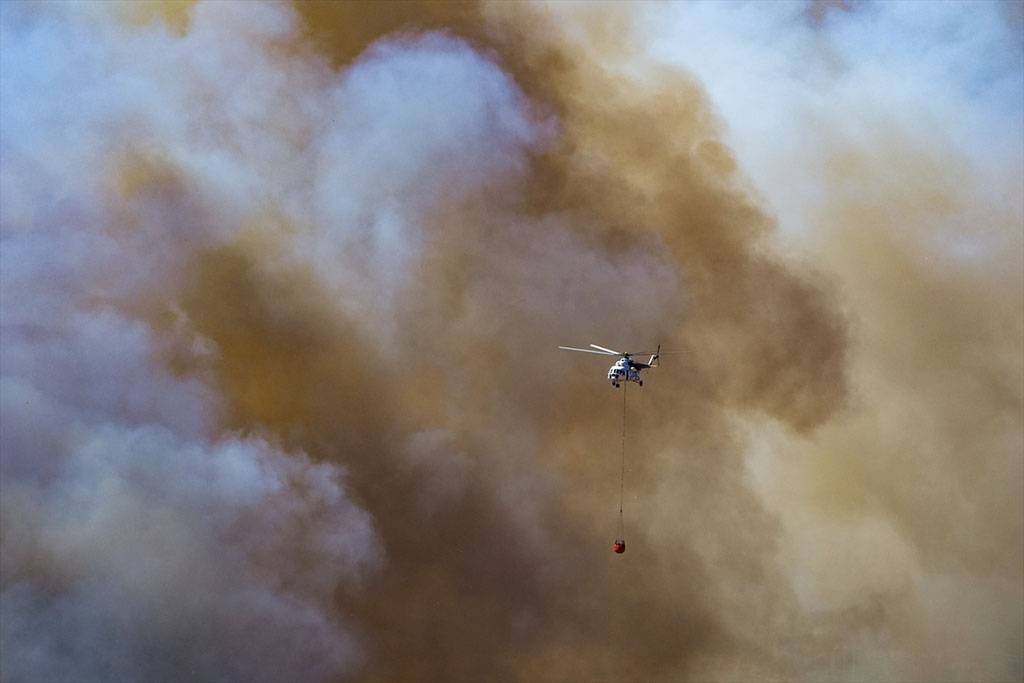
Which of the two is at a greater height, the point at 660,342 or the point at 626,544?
the point at 660,342

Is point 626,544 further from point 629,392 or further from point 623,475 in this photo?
point 629,392

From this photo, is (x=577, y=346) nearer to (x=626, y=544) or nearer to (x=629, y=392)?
(x=629, y=392)

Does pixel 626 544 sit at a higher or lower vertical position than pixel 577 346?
lower

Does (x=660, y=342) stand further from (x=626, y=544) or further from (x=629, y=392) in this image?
(x=626, y=544)

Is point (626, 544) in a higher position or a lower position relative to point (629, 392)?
lower

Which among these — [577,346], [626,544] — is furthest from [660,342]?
[626,544]
